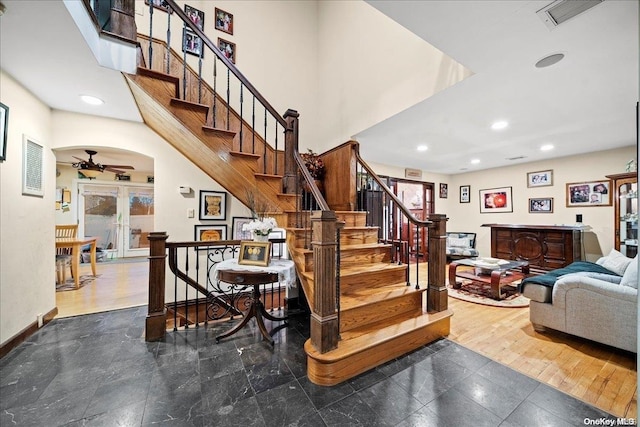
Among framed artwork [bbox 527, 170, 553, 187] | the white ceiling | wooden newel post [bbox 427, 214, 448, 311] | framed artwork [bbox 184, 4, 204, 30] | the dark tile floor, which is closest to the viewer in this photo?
the dark tile floor

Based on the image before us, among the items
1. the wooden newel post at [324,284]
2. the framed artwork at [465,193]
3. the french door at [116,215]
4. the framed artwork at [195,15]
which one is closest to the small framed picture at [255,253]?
the wooden newel post at [324,284]

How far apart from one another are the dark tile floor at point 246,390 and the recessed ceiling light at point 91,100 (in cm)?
245

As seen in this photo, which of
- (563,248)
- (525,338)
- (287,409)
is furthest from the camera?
(563,248)

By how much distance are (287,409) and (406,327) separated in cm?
117

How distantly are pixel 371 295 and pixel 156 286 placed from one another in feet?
6.79

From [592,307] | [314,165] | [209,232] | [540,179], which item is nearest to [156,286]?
[209,232]

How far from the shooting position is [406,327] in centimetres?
213

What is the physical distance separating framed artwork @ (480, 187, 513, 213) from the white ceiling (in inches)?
79.5

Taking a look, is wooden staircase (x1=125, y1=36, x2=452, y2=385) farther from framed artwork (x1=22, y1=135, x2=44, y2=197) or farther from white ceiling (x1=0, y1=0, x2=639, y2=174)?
framed artwork (x1=22, y1=135, x2=44, y2=197)

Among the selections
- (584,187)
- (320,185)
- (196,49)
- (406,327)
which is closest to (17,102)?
(196,49)

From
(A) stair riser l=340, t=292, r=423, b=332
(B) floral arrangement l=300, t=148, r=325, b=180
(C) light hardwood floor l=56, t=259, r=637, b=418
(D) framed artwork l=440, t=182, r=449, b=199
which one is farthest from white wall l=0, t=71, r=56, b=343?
(D) framed artwork l=440, t=182, r=449, b=199

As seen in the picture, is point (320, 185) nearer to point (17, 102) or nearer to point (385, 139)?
point (385, 139)

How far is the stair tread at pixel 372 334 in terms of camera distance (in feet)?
5.71

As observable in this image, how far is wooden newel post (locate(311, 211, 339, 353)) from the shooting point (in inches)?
69.3
